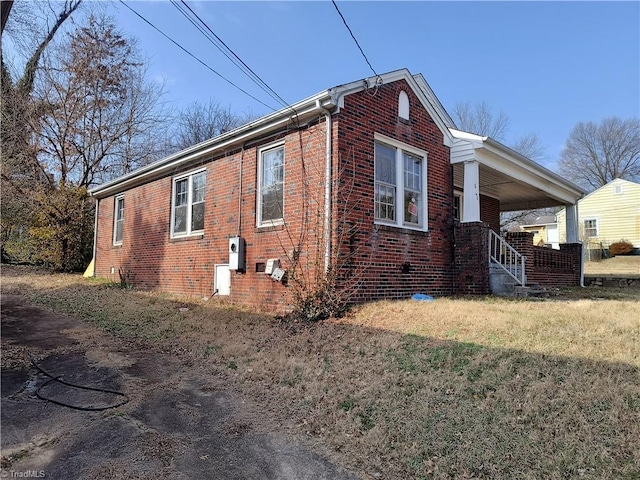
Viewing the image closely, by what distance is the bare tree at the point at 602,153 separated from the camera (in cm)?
4247

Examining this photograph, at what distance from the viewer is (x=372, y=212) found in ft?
23.9

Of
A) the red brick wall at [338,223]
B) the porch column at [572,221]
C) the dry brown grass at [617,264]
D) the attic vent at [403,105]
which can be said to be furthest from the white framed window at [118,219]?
the dry brown grass at [617,264]

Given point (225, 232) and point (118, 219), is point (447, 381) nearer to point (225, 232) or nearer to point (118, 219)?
point (225, 232)

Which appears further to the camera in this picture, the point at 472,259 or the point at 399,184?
the point at 472,259

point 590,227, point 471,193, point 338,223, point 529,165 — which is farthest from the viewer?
point 590,227

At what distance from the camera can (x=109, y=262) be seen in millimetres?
13672

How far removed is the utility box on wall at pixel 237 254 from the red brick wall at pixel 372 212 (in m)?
2.47

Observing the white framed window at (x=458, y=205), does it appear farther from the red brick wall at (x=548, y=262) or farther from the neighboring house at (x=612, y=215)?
the neighboring house at (x=612, y=215)

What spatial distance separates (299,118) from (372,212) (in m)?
2.13

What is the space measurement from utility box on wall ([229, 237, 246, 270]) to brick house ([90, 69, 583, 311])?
0.07 feet

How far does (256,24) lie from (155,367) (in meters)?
6.24

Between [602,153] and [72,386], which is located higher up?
[602,153]

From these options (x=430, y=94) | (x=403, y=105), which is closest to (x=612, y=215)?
(x=430, y=94)

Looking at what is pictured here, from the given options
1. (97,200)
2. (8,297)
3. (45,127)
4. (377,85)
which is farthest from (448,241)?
(45,127)
